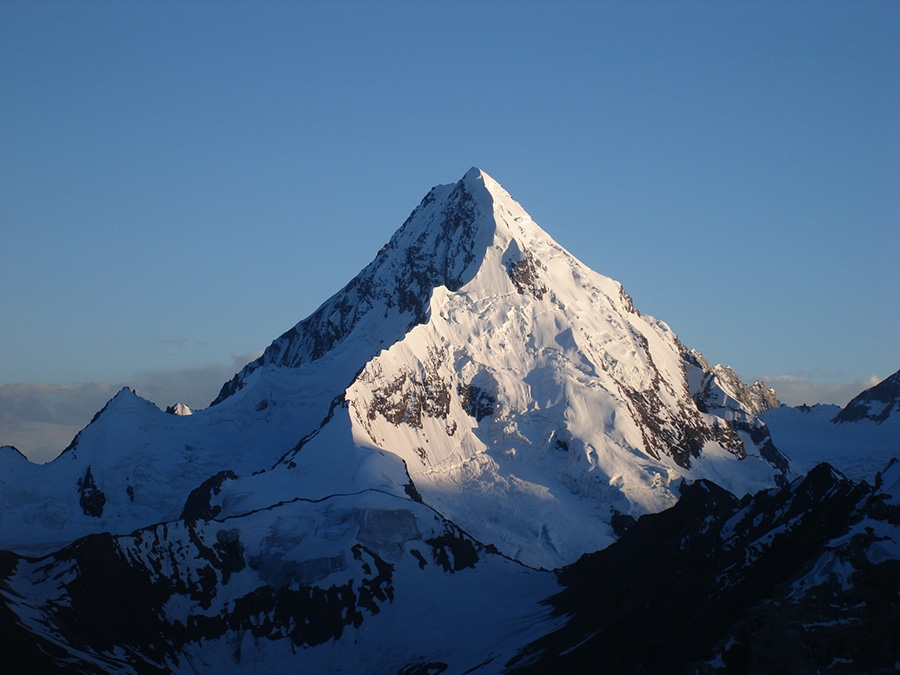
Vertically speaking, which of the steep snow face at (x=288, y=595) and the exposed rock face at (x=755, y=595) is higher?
the steep snow face at (x=288, y=595)

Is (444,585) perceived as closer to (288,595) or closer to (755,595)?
(288,595)

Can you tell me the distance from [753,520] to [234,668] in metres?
60.8

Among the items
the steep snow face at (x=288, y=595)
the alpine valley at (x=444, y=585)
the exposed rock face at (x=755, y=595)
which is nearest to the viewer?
the exposed rock face at (x=755, y=595)

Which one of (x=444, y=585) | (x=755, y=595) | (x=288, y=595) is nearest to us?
(x=755, y=595)

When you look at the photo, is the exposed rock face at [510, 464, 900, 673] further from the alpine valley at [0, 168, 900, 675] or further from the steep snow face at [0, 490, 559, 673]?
the steep snow face at [0, 490, 559, 673]

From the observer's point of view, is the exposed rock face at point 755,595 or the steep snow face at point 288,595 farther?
the steep snow face at point 288,595

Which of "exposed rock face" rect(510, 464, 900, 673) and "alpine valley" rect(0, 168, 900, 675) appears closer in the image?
"exposed rock face" rect(510, 464, 900, 673)

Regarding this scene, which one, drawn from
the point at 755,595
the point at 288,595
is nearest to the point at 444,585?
the point at 288,595

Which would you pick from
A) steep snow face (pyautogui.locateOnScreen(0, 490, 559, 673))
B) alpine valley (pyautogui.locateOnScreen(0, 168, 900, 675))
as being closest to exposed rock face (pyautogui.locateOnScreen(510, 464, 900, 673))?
alpine valley (pyautogui.locateOnScreen(0, 168, 900, 675))

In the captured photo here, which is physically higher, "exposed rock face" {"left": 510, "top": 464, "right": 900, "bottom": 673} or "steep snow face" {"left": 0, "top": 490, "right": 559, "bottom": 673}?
"steep snow face" {"left": 0, "top": 490, "right": 559, "bottom": 673}

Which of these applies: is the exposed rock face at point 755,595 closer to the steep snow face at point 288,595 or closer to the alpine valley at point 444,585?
the alpine valley at point 444,585

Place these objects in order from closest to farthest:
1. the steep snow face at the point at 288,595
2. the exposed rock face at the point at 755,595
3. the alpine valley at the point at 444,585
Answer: the exposed rock face at the point at 755,595
the alpine valley at the point at 444,585
the steep snow face at the point at 288,595

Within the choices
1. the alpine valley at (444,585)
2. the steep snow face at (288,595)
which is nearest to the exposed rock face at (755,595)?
the alpine valley at (444,585)

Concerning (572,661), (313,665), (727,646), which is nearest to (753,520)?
(572,661)
